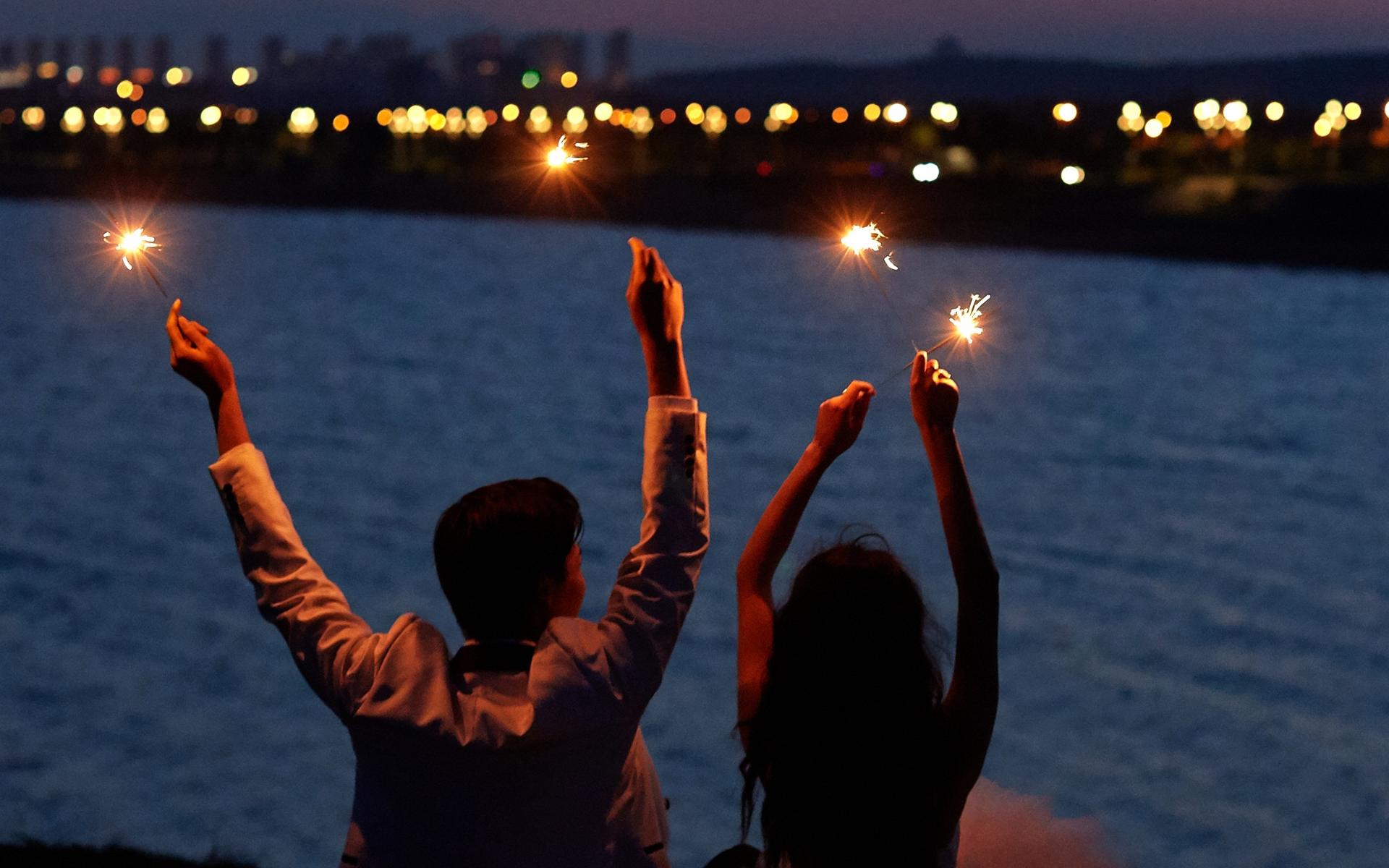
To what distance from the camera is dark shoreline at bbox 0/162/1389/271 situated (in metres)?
47.2

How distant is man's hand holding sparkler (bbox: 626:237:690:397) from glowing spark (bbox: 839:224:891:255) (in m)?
0.28

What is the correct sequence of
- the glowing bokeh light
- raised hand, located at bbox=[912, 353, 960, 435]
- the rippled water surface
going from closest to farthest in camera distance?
raised hand, located at bbox=[912, 353, 960, 435], the glowing bokeh light, the rippled water surface

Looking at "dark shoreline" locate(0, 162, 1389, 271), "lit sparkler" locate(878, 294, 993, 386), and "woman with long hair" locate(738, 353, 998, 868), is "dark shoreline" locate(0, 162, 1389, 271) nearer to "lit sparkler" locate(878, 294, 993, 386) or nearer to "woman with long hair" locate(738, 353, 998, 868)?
"lit sparkler" locate(878, 294, 993, 386)

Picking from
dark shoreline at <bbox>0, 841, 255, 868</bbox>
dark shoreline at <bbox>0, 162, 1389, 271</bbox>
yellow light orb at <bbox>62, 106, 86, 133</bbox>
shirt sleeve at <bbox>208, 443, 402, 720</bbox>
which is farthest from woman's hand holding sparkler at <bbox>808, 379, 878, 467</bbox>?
yellow light orb at <bbox>62, 106, 86, 133</bbox>

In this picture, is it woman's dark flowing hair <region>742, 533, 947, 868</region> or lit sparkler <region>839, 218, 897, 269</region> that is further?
lit sparkler <region>839, 218, 897, 269</region>

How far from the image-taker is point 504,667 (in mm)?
1937

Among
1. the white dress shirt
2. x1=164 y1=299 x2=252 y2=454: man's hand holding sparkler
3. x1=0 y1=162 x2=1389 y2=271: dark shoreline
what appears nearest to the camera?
the white dress shirt

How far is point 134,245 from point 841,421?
3.31 ft

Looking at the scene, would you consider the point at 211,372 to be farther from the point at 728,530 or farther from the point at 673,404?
the point at 728,530

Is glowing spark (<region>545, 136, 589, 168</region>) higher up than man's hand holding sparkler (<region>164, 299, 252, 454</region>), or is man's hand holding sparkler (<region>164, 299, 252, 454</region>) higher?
glowing spark (<region>545, 136, 589, 168</region>)

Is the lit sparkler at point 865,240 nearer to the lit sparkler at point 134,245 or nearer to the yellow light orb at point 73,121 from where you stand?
the lit sparkler at point 134,245

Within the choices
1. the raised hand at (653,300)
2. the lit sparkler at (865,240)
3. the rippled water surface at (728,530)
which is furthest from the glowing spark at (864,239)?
the rippled water surface at (728,530)

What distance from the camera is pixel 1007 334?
3319 centimetres

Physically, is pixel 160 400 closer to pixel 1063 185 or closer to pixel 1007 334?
→ pixel 1007 334
